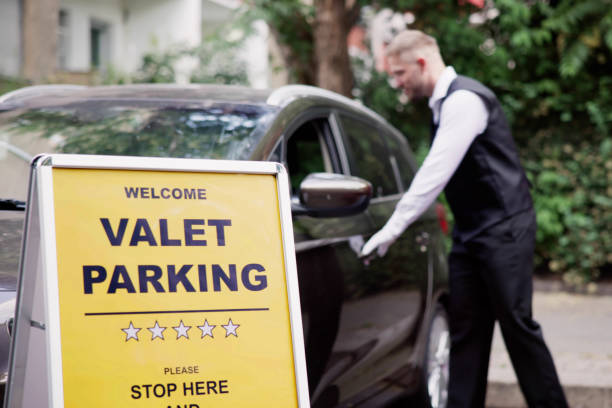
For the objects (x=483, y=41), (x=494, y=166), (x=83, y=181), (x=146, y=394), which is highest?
(x=483, y=41)

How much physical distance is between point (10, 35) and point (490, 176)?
39.7ft

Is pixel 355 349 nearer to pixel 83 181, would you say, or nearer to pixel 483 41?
pixel 83 181

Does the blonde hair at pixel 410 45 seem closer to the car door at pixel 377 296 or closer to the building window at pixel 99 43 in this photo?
the car door at pixel 377 296

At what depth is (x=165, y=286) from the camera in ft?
7.83

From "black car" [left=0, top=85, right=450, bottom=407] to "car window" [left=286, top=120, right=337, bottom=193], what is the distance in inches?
0.5

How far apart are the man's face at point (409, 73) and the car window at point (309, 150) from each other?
0.43 metres

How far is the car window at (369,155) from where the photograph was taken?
4.09 meters

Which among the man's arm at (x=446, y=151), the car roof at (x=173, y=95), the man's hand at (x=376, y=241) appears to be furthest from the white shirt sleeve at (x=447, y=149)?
the car roof at (x=173, y=95)

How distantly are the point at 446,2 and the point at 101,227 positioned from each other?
23.1 ft

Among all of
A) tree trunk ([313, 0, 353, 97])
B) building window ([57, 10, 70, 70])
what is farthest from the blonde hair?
building window ([57, 10, 70, 70])

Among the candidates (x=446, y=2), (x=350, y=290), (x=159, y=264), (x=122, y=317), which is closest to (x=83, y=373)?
(x=122, y=317)

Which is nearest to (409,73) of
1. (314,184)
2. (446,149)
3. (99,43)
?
(446,149)

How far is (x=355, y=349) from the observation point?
350 centimetres

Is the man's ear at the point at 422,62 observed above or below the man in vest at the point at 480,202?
above
